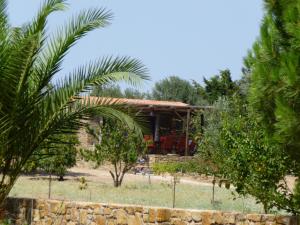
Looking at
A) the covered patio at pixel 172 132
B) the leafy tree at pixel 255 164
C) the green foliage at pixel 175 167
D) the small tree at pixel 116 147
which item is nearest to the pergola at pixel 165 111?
the covered patio at pixel 172 132

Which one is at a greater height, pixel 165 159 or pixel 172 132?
pixel 172 132

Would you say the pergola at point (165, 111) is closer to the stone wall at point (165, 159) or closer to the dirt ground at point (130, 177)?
the stone wall at point (165, 159)

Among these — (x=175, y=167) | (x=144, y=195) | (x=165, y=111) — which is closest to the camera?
(x=144, y=195)

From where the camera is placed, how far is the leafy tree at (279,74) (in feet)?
21.6

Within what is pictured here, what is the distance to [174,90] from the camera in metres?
49.8

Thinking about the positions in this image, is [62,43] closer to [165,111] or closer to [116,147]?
[116,147]

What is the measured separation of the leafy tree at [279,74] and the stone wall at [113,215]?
4.03 feet

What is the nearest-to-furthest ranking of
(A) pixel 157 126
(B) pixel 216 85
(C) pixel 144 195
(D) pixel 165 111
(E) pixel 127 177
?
1. (C) pixel 144 195
2. (E) pixel 127 177
3. (D) pixel 165 111
4. (A) pixel 157 126
5. (B) pixel 216 85

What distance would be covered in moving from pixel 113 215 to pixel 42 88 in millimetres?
2317

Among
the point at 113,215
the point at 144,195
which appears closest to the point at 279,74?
the point at 113,215

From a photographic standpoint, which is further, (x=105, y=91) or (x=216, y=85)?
(x=216, y=85)

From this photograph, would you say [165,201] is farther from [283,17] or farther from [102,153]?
[283,17]

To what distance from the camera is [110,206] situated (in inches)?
366

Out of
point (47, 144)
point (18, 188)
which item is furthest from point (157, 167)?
point (47, 144)
